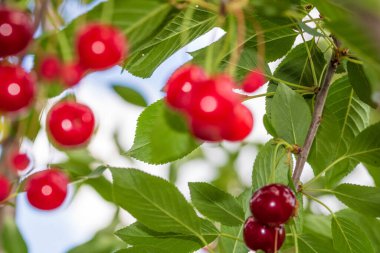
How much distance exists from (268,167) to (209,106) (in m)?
0.85

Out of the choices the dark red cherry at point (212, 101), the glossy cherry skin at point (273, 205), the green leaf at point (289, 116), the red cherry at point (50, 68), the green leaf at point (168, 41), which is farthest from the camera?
the green leaf at point (289, 116)

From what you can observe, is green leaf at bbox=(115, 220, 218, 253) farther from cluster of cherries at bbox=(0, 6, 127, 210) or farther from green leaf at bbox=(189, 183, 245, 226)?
cluster of cherries at bbox=(0, 6, 127, 210)

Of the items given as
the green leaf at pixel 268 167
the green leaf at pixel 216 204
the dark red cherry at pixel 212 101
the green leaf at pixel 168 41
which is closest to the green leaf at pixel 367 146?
the green leaf at pixel 268 167

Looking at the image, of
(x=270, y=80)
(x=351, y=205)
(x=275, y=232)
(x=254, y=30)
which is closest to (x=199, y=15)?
(x=254, y=30)

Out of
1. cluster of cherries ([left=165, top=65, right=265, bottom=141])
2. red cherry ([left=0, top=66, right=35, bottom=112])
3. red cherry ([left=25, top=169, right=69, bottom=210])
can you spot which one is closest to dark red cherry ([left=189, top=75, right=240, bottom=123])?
cluster of cherries ([left=165, top=65, right=265, bottom=141])

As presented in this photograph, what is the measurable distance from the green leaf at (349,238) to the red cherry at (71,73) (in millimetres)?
1075

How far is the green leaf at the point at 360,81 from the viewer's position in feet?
5.65

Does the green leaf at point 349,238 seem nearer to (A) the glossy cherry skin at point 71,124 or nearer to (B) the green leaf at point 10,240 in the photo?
(B) the green leaf at point 10,240

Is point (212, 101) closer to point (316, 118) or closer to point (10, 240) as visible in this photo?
Answer: point (10, 240)

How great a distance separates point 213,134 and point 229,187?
275cm

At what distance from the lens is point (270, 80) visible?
1834 mm

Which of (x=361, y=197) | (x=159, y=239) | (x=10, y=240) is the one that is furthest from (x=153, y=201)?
(x=361, y=197)

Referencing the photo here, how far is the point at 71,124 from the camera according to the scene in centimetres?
94

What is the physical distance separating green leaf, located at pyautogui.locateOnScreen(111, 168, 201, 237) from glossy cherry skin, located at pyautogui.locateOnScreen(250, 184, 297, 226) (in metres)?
0.18
